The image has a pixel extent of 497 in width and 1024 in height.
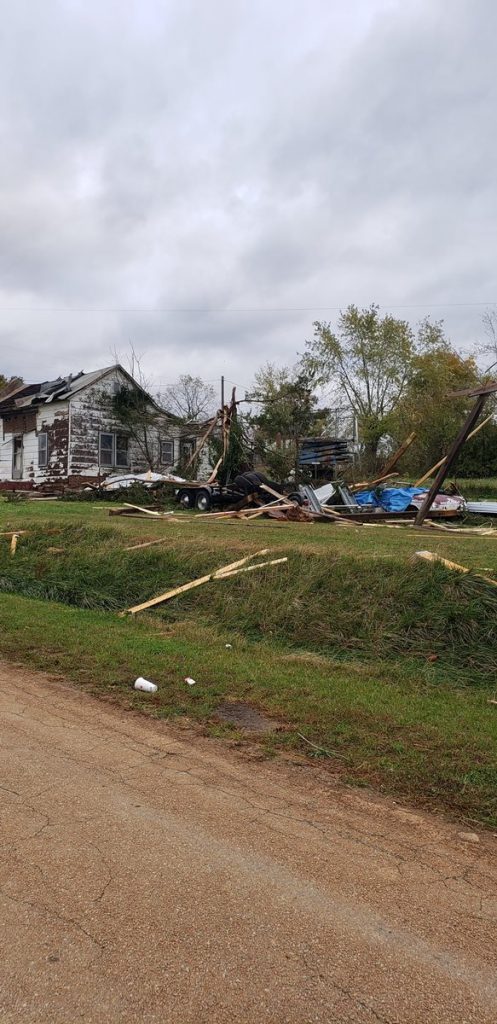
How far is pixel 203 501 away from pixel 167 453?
13.5 m

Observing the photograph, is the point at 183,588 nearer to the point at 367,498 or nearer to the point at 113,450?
the point at 367,498

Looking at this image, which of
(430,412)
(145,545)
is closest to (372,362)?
(430,412)

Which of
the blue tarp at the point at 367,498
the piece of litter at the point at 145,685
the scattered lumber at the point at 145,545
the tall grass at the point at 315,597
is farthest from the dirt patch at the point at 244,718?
the blue tarp at the point at 367,498

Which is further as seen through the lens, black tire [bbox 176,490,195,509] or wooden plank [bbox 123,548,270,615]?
black tire [bbox 176,490,195,509]

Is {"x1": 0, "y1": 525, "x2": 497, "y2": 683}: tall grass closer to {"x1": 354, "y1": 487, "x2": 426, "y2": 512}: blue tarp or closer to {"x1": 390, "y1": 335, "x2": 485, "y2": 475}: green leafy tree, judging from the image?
{"x1": 354, "y1": 487, "x2": 426, "y2": 512}: blue tarp

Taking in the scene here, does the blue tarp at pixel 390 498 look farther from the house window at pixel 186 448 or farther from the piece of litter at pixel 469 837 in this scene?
the piece of litter at pixel 469 837

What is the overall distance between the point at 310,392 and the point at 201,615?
24.9 meters

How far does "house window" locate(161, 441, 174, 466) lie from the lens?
121 feet

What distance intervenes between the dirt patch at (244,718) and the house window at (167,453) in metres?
31.4

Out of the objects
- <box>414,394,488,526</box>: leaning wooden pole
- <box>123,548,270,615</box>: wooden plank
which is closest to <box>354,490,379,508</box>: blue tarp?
<box>414,394,488,526</box>: leaning wooden pole

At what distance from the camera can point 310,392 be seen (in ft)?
109

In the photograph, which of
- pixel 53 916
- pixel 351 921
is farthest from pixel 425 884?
pixel 53 916

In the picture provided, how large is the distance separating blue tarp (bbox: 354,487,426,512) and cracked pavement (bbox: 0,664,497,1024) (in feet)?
58.5

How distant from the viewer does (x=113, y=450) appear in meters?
34.9
